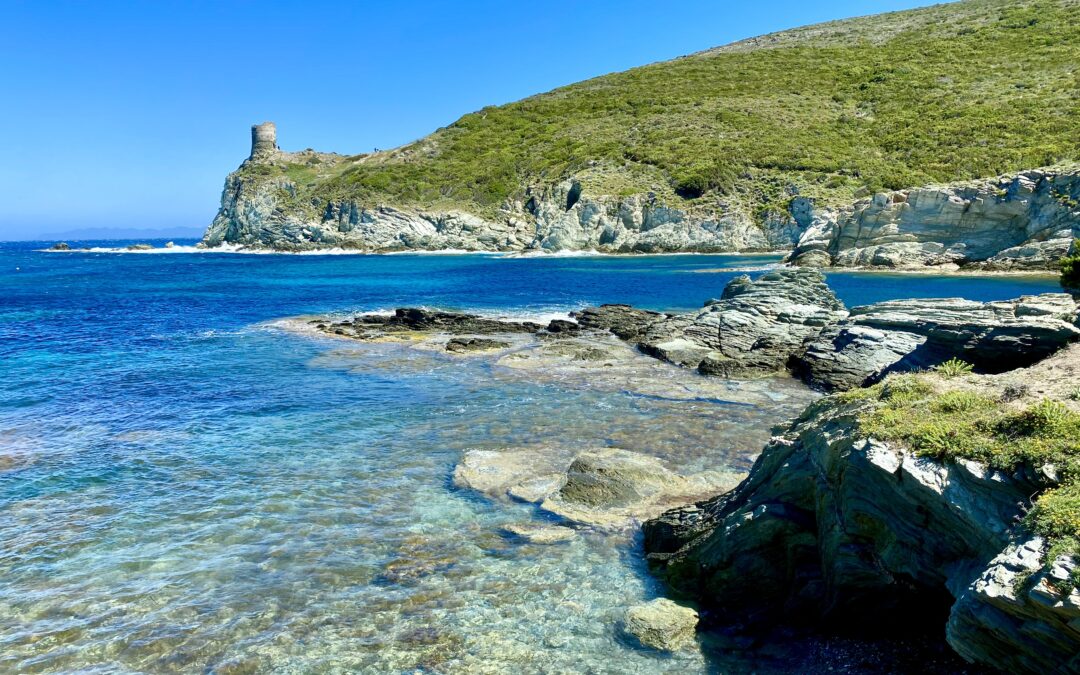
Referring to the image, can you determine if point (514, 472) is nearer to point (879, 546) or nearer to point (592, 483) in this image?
point (592, 483)

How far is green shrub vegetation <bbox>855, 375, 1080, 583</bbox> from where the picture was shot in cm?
577

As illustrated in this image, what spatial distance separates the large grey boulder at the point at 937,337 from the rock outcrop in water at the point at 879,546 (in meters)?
2.92

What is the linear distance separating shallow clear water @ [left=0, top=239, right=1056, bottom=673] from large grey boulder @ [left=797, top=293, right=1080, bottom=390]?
3582 millimetres

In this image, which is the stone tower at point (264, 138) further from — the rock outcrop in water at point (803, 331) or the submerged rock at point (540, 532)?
the submerged rock at point (540, 532)

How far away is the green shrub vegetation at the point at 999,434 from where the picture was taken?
18.9 ft

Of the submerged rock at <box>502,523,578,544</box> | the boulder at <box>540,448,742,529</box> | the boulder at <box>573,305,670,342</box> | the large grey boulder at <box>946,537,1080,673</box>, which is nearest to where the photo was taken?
the large grey boulder at <box>946,537,1080,673</box>

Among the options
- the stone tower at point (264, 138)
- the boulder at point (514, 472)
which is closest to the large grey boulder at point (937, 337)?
the boulder at point (514, 472)

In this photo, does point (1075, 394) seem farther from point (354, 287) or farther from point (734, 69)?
point (734, 69)

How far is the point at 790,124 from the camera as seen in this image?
112812 millimetres

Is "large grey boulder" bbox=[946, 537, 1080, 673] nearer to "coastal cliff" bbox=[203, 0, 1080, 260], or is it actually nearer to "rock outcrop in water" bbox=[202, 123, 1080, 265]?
"rock outcrop in water" bbox=[202, 123, 1080, 265]

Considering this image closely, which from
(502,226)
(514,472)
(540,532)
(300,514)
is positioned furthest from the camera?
(502,226)

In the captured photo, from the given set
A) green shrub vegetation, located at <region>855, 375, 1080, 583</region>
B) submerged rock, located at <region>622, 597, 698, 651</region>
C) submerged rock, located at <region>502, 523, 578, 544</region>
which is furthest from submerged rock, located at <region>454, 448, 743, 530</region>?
green shrub vegetation, located at <region>855, 375, 1080, 583</region>

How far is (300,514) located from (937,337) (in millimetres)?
16038

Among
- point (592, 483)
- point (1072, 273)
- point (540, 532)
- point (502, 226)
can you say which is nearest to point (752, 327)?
point (1072, 273)
